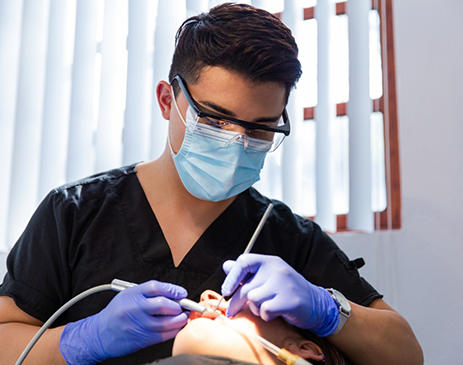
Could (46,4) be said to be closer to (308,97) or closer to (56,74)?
(56,74)

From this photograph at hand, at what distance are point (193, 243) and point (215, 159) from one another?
11.6 inches

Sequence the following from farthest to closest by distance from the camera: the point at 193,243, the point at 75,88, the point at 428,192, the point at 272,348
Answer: the point at 75,88 < the point at 428,192 < the point at 193,243 < the point at 272,348

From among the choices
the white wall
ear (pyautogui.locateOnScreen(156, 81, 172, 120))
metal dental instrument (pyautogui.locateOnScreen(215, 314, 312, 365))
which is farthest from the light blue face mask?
the white wall

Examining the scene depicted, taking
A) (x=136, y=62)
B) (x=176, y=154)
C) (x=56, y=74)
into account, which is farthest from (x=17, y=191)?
(x=176, y=154)

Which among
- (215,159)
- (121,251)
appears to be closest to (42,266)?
(121,251)

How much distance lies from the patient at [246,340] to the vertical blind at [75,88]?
135cm

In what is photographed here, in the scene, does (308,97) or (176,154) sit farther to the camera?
(308,97)

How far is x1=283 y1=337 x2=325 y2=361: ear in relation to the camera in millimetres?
1054

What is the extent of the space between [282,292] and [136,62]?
1719 mm

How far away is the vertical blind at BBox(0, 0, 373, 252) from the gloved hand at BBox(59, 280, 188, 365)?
4.21ft

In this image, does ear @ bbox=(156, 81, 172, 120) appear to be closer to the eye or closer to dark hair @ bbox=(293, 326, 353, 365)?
the eye

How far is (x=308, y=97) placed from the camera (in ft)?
6.82

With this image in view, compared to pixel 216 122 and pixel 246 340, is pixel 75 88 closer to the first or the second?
pixel 216 122

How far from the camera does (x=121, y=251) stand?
53.5 inches
